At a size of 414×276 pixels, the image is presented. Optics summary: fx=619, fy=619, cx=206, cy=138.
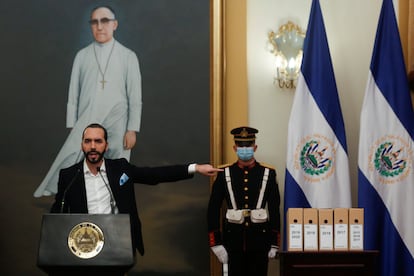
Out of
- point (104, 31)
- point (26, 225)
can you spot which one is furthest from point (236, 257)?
point (104, 31)

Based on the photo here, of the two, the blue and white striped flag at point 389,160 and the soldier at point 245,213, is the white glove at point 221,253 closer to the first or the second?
the soldier at point 245,213

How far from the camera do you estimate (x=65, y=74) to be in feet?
16.4

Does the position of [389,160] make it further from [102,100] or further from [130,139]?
[102,100]

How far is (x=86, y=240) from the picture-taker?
108 inches

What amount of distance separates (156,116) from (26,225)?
136cm

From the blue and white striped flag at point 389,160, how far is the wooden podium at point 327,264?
3.59ft

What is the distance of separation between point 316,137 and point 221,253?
1120mm

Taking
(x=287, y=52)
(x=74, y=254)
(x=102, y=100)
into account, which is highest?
(x=287, y=52)

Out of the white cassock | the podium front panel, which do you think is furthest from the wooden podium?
the white cassock

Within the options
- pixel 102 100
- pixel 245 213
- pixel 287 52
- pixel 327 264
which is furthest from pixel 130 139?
pixel 327 264

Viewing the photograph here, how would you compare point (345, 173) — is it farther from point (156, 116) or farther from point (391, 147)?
point (156, 116)

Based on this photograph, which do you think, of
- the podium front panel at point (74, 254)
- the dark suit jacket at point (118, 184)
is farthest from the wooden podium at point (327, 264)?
the podium front panel at point (74, 254)

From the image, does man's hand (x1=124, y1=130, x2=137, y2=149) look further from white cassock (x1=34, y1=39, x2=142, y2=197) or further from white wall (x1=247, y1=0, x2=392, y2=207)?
white wall (x1=247, y1=0, x2=392, y2=207)

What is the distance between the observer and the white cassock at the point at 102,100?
16.3 feet
